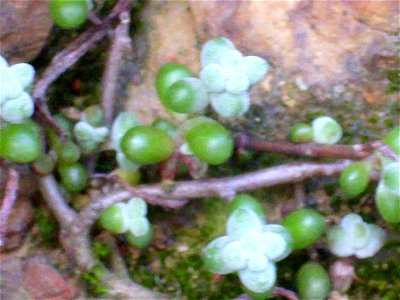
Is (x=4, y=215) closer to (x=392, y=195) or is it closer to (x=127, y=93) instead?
(x=127, y=93)

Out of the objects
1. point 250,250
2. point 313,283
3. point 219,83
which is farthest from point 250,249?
point 219,83

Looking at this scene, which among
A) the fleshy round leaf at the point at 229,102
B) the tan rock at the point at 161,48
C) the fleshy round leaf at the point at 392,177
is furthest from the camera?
the tan rock at the point at 161,48

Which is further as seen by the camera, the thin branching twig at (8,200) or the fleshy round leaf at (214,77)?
the thin branching twig at (8,200)

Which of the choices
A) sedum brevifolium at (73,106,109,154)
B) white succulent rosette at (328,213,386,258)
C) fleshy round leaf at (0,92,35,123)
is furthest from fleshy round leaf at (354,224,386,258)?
fleshy round leaf at (0,92,35,123)

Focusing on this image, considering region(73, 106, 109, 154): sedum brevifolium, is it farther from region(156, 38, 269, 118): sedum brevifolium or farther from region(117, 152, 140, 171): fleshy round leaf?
region(156, 38, 269, 118): sedum brevifolium

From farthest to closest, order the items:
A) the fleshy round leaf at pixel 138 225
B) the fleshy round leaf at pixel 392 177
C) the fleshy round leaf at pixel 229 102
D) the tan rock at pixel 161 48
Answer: the tan rock at pixel 161 48 < the fleshy round leaf at pixel 138 225 < the fleshy round leaf at pixel 229 102 < the fleshy round leaf at pixel 392 177

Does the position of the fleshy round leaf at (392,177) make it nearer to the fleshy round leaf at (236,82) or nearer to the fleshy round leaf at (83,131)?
the fleshy round leaf at (236,82)

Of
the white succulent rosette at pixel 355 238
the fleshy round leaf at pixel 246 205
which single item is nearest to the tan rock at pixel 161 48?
the fleshy round leaf at pixel 246 205
